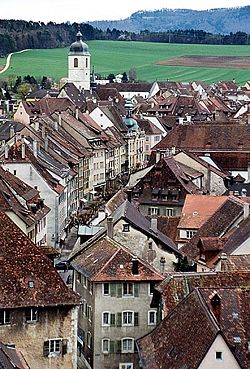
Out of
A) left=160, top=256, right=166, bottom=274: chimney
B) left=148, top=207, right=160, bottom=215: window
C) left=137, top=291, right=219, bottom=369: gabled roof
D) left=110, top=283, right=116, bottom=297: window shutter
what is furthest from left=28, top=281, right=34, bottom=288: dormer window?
left=148, top=207, right=160, bottom=215: window

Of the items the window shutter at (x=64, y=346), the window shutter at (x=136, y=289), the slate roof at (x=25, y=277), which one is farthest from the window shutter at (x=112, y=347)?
the slate roof at (x=25, y=277)

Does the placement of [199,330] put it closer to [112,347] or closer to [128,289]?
[128,289]

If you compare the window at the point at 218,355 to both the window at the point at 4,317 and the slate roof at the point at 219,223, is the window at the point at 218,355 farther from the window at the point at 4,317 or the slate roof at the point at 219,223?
the slate roof at the point at 219,223

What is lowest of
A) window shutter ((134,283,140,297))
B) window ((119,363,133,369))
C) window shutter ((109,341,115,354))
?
window ((119,363,133,369))

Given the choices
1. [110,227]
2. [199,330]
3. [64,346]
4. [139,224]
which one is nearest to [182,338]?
[199,330]

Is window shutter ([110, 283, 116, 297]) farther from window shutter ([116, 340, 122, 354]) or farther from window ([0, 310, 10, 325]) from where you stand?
window ([0, 310, 10, 325])

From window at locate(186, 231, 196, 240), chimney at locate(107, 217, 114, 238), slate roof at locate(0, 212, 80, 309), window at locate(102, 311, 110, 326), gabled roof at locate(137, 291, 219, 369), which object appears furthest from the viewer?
window at locate(186, 231, 196, 240)

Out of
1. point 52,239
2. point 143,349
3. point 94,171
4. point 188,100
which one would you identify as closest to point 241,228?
point 143,349
